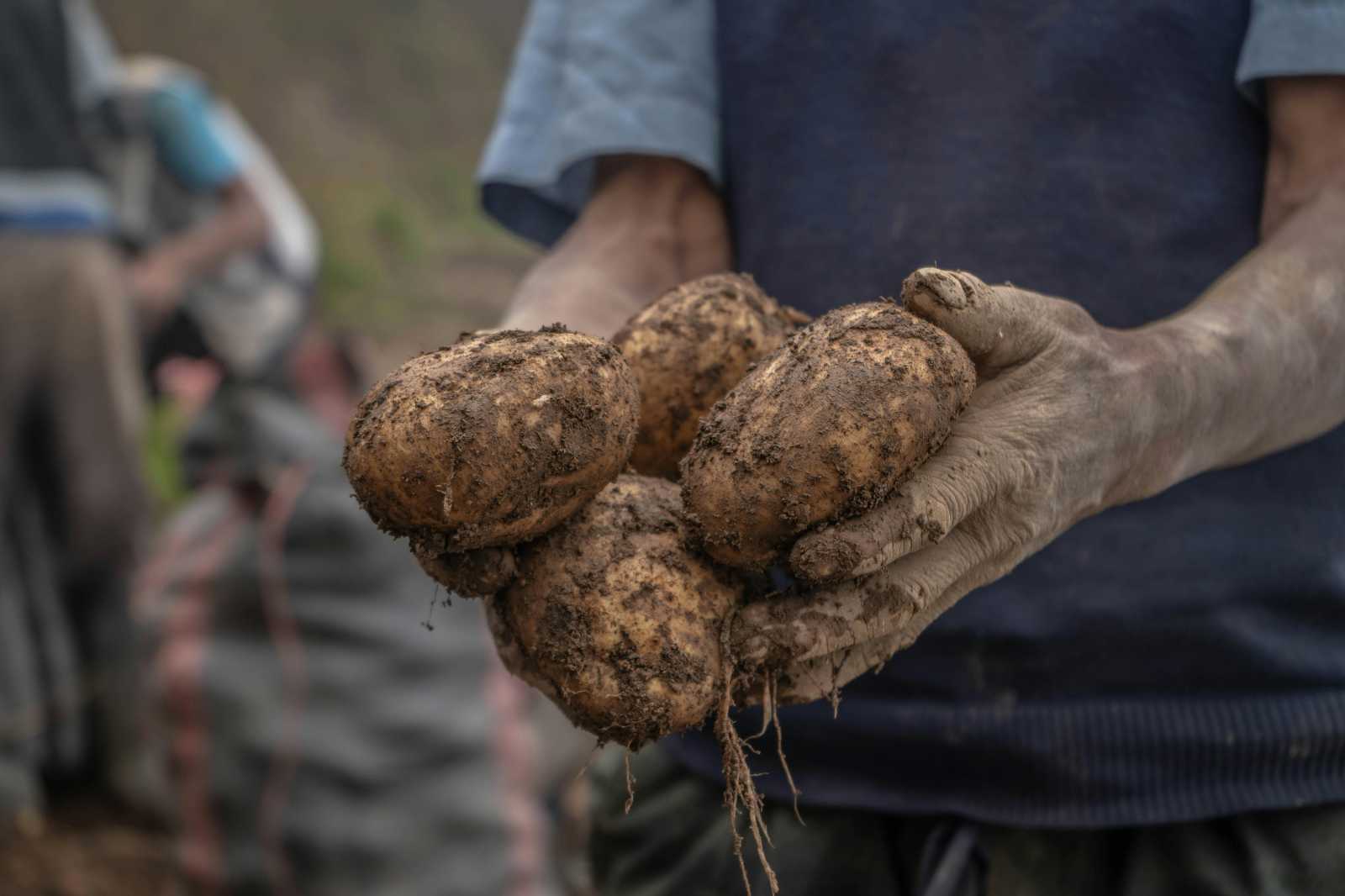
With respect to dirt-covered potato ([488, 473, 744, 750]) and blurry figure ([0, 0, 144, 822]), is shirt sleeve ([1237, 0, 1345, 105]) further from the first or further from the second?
blurry figure ([0, 0, 144, 822])

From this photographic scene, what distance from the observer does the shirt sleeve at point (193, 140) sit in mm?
4031

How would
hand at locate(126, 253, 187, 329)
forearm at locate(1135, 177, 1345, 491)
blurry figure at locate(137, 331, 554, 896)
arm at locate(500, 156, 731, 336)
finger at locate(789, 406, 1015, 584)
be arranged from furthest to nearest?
1. hand at locate(126, 253, 187, 329)
2. blurry figure at locate(137, 331, 554, 896)
3. arm at locate(500, 156, 731, 336)
4. forearm at locate(1135, 177, 1345, 491)
5. finger at locate(789, 406, 1015, 584)

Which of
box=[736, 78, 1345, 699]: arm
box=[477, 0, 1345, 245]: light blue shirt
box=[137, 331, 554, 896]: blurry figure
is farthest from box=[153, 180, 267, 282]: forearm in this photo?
box=[736, 78, 1345, 699]: arm

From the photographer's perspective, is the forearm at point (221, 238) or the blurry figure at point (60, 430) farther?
the forearm at point (221, 238)

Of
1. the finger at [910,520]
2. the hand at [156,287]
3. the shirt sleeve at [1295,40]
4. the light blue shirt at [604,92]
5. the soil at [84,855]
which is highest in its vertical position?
the shirt sleeve at [1295,40]

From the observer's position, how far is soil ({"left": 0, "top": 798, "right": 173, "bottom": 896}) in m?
3.39

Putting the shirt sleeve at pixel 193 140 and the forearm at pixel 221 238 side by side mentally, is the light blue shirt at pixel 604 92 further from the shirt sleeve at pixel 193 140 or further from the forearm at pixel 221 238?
the shirt sleeve at pixel 193 140

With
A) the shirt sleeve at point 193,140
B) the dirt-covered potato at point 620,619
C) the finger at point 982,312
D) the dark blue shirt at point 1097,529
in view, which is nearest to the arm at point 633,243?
the dark blue shirt at point 1097,529

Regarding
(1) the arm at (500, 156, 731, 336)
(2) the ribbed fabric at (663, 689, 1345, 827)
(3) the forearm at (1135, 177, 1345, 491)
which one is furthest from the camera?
(1) the arm at (500, 156, 731, 336)

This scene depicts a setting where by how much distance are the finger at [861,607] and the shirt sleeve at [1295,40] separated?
0.63 metres

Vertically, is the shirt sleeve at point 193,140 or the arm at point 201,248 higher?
the shirt sleeve at point 193,140

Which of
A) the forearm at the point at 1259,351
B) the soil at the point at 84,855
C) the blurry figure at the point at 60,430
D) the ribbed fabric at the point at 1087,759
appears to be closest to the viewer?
the forearm at the point at 1259,351

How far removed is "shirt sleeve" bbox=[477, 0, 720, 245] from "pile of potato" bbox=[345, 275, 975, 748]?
1.54ft

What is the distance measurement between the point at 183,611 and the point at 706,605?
240 cm
